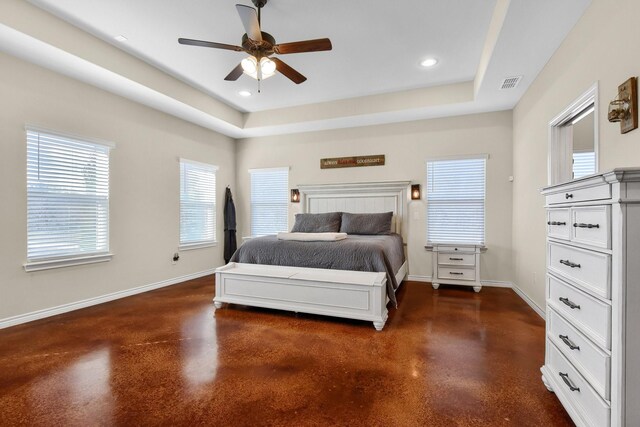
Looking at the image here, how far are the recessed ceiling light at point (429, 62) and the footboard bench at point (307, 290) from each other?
2.66m

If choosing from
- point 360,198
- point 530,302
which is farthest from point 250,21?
point 530,302

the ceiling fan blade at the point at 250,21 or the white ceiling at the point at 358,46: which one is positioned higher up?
the white ceiling at the point at 358,46

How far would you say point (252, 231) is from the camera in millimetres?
6148

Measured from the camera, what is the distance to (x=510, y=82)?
141 inches

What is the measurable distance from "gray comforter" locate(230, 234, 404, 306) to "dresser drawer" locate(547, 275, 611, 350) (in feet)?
5.05

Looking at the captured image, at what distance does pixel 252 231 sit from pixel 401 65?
409 cm

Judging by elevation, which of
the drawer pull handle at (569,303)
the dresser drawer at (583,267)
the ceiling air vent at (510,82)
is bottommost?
the drawer pull handle at (569,303)

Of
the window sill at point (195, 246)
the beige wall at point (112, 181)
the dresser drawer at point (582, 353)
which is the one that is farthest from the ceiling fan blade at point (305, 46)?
the window sill at point (195, 246)

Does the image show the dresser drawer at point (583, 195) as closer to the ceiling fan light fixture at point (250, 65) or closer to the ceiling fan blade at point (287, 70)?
the ceiling fan blade at point (287, 70)

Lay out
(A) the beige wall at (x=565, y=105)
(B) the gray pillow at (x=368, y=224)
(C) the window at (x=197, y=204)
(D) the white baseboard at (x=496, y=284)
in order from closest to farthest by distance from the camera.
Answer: (A) the beige wall at (x=565, y=105)
(D) the white baseboard at (x=496, y=284)
(B) the gray pillow at (x=368, y=224)
(C) the window at (x=197, y=204)

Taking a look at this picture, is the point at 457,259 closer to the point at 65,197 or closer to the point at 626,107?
the point at 626,107

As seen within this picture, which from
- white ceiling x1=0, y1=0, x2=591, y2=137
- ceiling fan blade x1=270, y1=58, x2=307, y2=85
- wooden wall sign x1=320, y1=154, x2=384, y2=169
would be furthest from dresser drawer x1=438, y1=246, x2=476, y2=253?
ceiling fan blade x1=270, y1=58, x2=307, y2=85

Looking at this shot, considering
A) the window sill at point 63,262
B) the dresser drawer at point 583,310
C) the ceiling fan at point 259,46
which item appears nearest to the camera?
the dresser drawer at point 583,310

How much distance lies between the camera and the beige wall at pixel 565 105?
1.87 m
